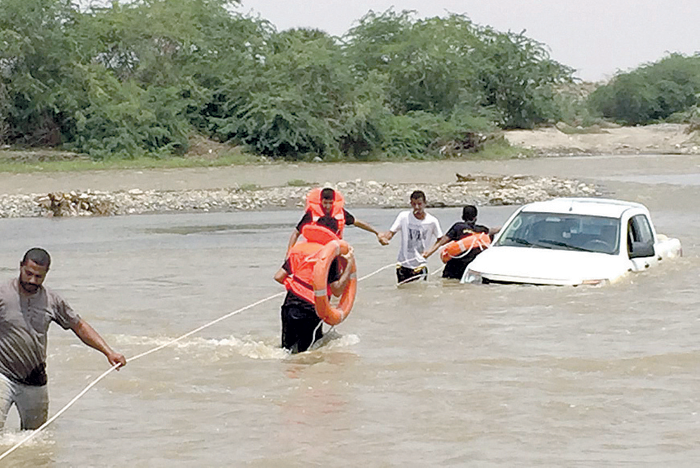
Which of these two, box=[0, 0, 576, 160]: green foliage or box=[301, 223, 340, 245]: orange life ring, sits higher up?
box=[0, 0, 576, 160]: green foliage

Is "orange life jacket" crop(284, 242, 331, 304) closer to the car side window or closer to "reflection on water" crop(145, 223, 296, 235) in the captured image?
the car side window

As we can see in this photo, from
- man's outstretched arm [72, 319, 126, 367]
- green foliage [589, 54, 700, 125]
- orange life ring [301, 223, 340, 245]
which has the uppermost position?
green foliage [589, 54, 700, 125]

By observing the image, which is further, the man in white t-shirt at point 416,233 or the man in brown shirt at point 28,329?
the man in white t-shirt at point 416,233

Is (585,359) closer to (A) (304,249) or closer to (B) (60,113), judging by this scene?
(A) (304,249)

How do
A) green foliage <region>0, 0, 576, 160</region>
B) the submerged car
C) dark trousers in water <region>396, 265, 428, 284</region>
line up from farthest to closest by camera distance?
green foliage <region>0, 0, 576, 160</region>, dark trousers in water <region>396, 265, 428, 284</region>, the submerged car

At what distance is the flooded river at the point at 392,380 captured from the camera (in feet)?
24.7

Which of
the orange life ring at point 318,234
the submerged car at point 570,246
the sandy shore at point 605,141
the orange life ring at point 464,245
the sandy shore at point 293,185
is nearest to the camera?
the orange life ring at point 318,234

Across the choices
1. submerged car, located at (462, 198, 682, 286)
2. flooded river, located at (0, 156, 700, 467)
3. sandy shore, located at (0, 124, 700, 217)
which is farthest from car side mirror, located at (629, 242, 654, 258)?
sandy shore, located at (0, 124, 700, 217)

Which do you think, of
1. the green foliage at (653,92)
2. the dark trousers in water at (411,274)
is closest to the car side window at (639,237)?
the dark trousers in water at (411,274)

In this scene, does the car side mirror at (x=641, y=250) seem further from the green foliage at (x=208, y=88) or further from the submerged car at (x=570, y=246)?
the green foliage at (x=208, y=88)

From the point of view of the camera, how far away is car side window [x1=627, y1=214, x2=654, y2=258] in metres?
13.1

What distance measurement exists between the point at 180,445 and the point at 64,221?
20772 mm

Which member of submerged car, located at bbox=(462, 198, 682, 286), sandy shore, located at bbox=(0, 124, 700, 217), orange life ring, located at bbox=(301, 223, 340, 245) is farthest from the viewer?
sandy shore, located at bbox=(0, 124, 700, 217)

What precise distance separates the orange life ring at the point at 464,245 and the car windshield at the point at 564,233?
298mm
